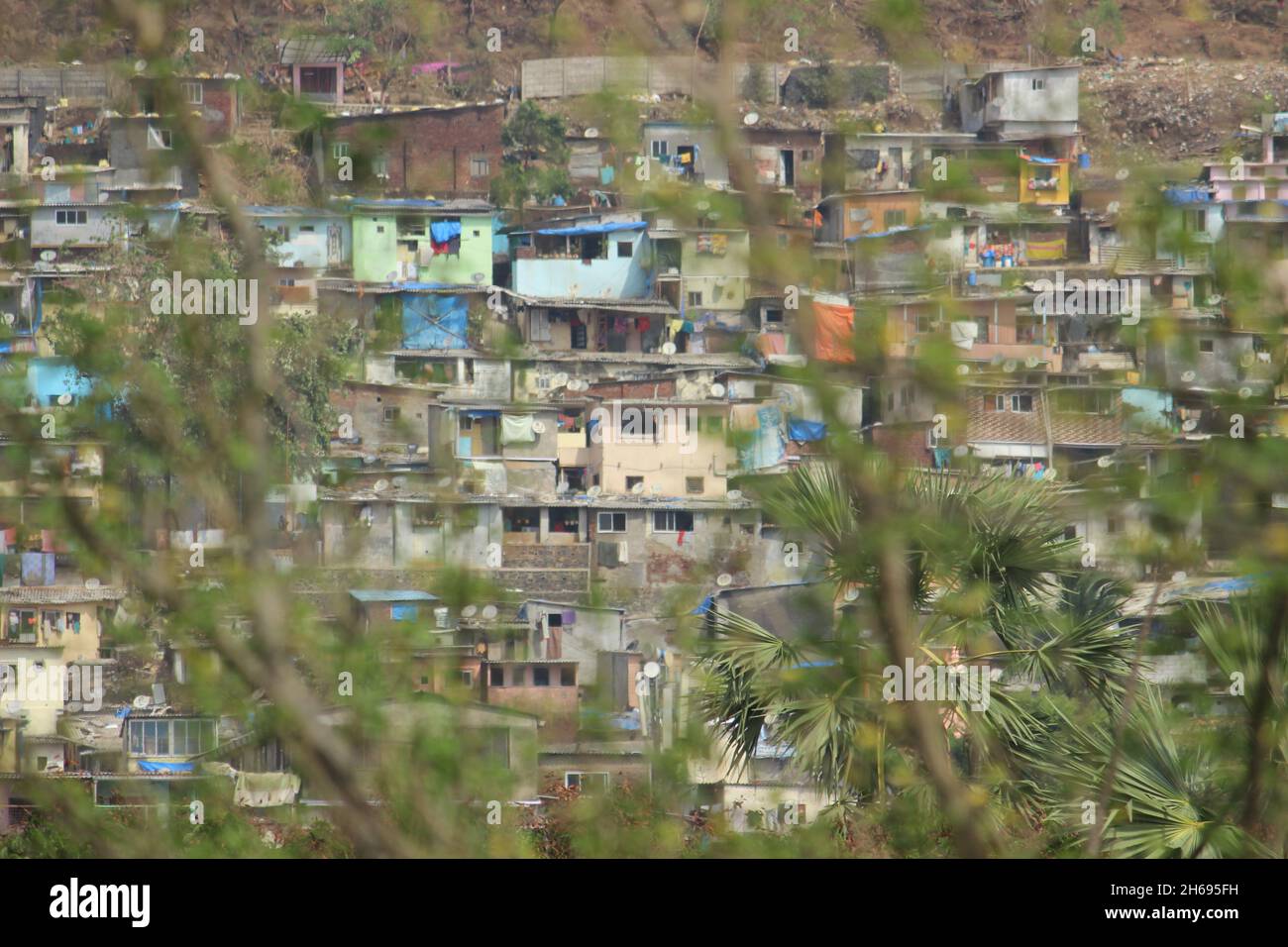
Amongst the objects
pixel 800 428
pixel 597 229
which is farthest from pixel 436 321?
pixel 800 428

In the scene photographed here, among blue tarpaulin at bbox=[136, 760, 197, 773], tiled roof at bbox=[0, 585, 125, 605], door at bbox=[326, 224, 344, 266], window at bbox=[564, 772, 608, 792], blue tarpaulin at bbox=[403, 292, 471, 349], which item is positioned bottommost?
blue tarpaulin at bbox=[136, 760, 197, 773]

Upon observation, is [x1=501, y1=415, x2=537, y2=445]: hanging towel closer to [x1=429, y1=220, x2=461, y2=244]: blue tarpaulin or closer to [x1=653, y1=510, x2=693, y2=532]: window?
[x1=653, y1=510, x2=693, y2=532]: window

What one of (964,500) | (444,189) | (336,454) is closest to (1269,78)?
(444,189)

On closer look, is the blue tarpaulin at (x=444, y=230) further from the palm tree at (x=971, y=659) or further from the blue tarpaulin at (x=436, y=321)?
the palm tree at (x=971, y=659)

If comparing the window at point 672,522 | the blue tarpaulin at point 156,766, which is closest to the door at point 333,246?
the window at point 672,522

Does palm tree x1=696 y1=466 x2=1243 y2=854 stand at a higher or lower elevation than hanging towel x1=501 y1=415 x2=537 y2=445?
lower

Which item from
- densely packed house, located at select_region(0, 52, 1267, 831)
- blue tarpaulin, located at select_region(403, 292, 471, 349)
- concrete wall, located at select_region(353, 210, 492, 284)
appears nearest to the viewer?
densely packed house, located at select_region(0, 52, 1267, 831)

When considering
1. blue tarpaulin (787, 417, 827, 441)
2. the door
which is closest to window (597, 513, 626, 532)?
blue tarpaulin (787, 417, 827, 441)
